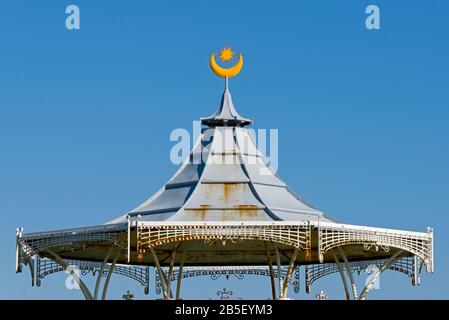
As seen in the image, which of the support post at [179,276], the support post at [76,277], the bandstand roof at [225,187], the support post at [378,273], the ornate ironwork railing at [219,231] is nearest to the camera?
the ornate ironwork railing at [219,231]

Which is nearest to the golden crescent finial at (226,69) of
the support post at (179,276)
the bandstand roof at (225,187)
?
the bandstand roof at (225,187)

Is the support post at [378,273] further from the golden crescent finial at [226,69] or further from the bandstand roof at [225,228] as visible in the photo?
the golden crescent finial at [226,69]

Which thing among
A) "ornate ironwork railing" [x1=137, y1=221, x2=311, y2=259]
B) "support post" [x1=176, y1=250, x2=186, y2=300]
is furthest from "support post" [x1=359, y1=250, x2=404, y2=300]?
"support post" [x1=176, y1=250, x2=186, y2=300]

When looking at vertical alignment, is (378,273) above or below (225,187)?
below

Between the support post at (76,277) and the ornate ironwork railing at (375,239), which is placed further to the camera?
the support post at (76,277)

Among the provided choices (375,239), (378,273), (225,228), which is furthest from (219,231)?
(378,273)

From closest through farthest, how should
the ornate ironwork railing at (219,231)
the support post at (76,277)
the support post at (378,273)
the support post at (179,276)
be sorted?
the ornate ironwork railing at (219,231) < the support post at (76,277) < the support post at (378,273) < the support post at (179,276)

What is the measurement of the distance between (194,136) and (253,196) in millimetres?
7433

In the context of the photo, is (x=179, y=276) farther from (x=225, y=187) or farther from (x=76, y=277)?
(x=225, y=187)

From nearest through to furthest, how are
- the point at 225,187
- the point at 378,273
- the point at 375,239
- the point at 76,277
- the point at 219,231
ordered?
the point at 219,231, the point at 375,239, the point at 225,187, the point at 378,273, the point at 76,277

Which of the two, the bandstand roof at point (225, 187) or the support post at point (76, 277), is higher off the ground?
the bandstand roof at point (225, 187)

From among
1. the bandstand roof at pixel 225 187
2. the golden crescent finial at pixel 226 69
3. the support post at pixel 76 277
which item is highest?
the golden crescent finial at pixel 226 69
